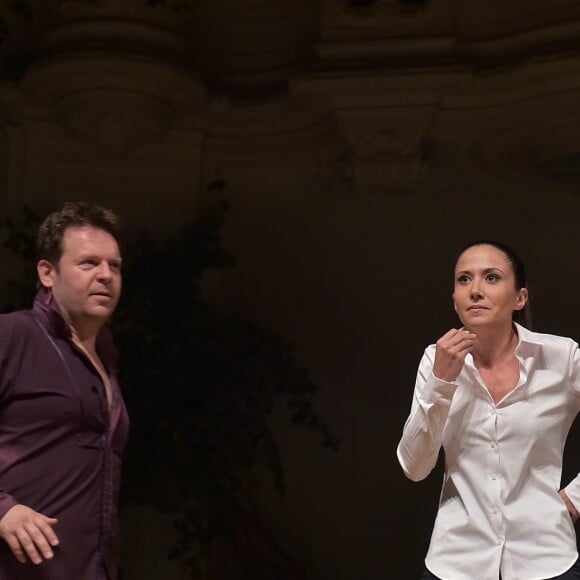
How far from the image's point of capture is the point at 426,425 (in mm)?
2414

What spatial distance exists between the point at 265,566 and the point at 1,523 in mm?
3022

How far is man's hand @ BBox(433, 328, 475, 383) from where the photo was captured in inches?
93.9

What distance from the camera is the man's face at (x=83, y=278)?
8.07 ft

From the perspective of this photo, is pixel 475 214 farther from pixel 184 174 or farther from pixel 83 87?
pixel 83 87

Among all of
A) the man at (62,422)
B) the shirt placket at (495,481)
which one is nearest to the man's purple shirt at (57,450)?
the man at (62,422)

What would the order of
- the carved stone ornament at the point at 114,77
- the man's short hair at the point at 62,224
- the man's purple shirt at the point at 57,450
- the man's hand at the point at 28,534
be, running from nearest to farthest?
the man's hand at the point at 28,534, the man's purple shirt at the point at 57,450, the man's short hair at the point at 62,224, the carved stone ornament at the point at 114,77

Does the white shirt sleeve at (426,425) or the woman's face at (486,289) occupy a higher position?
the woman's face at (486,289)

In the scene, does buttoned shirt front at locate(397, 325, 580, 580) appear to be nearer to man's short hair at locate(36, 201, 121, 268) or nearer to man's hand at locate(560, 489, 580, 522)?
man's hand at locate(560, 489, 580, 522)

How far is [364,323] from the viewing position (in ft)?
17.4

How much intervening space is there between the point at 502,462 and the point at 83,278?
1129 mm

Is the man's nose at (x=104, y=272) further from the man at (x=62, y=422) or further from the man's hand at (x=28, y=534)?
the man's hand at (x=28, y=534)

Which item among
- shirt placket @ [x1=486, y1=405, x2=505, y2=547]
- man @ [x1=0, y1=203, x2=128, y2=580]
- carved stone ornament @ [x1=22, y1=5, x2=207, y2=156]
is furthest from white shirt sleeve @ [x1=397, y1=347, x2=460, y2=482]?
carved stone ornament @ [x1=22, y1=5, x2=207, y2=156]

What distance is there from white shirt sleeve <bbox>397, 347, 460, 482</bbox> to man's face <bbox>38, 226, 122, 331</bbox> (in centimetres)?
81

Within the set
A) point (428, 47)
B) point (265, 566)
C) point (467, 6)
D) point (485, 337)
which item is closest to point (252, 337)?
point (265, 566)
